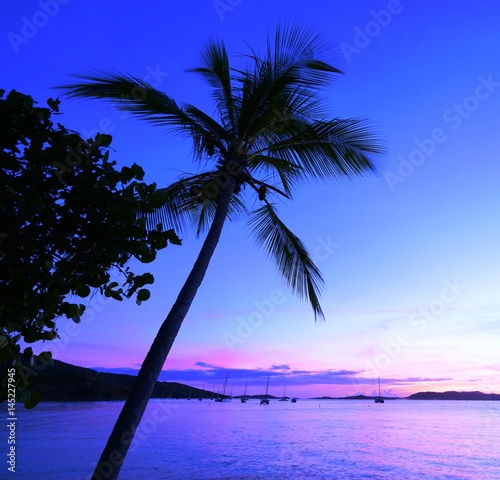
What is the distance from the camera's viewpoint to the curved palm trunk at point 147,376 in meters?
3.79

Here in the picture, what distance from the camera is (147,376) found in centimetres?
430

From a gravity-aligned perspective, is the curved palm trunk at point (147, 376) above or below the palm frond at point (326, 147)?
below

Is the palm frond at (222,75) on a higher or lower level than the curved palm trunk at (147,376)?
higher

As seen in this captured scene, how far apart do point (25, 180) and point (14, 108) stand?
0.38 meters

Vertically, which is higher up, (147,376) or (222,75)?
(222,75)

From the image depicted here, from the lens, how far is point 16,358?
83.9 inches

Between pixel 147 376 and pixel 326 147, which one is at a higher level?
pixel 326 147

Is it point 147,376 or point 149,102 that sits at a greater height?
point 149,102

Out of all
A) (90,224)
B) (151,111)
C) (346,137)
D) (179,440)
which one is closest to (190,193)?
(151,111)

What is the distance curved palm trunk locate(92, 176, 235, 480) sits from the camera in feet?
12.4

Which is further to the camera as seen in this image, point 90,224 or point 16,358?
point 90,224

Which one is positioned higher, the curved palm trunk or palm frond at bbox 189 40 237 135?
palm frond at bbox 189 40 237 135

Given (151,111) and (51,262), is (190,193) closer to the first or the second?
(151,111)

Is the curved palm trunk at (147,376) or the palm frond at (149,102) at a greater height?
the palm frond at (149,102)
